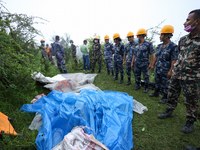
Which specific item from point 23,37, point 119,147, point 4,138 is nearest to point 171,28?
point 119,147

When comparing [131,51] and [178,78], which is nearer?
[178,78]

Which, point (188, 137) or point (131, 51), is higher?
point (131, 51)

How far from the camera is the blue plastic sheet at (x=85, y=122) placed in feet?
4.85

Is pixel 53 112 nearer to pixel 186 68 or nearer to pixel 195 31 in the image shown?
pixel 186 68

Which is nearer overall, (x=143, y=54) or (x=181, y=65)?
(x=181, y=65)

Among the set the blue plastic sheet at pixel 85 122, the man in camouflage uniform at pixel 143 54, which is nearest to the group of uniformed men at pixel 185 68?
the man in camouflage uniform at pixel 143 54

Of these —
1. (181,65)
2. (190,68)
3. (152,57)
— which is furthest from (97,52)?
(190,68)

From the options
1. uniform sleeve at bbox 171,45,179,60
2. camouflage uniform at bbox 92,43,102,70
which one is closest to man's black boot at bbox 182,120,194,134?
uniform sleeve at bbox 171,45,179,60

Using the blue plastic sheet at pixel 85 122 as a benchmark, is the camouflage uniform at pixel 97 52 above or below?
Answer: above

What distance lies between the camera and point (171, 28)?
2.42 meters

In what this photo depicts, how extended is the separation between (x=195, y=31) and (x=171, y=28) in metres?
0.96

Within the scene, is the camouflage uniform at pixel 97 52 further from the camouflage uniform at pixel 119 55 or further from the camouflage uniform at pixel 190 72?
the camouflage uniform at pixel 190 72

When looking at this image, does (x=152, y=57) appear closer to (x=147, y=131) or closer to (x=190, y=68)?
(x=190, y=68)

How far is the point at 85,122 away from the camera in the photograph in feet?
5.43
